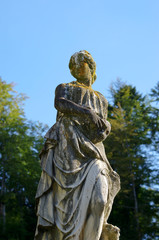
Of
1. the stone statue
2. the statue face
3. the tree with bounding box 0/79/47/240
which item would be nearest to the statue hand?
the stone statue

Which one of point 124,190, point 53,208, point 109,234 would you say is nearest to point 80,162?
point 53,208

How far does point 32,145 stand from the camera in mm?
25516

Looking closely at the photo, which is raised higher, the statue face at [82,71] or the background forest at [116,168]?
the background forest at [116,168]

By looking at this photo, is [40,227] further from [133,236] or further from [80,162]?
[133,236]

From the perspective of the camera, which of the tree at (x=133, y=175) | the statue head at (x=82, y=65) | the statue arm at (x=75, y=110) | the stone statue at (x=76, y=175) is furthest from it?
the tree at (x=133, y=175)

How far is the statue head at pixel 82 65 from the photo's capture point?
5738 mm

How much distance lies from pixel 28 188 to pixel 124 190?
20.6ft

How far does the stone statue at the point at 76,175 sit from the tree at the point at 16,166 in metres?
16.3

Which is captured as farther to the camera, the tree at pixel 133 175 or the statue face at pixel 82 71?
the tree at pixel 133 175

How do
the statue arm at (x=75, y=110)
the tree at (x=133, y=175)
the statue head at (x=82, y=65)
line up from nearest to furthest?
the statue arm at (x=75, y=110), the statue head at (x=82, y=65), the tree at (x=133, y=175)

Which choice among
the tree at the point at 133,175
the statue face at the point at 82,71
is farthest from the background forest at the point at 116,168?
the statue face at the point at 82,71

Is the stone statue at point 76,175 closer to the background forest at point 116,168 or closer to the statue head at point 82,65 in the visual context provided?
the statue head at point 82,65

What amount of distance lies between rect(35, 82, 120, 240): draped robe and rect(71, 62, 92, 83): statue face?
26 centimetres

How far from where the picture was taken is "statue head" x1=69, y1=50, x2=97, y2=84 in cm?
574
